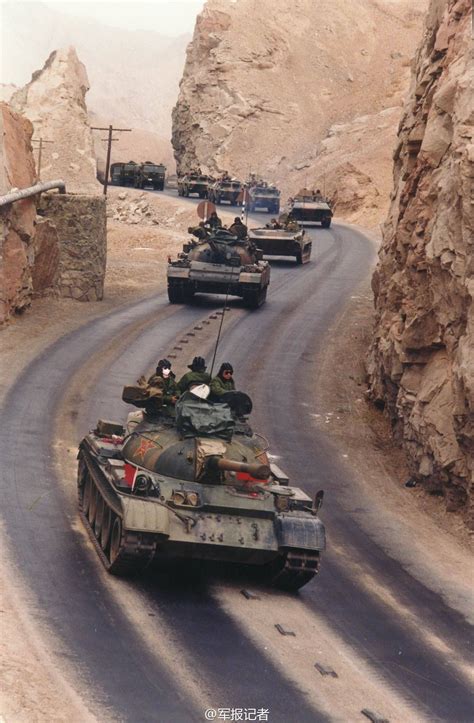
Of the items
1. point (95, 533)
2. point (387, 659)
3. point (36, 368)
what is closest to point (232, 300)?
point (36, 368)

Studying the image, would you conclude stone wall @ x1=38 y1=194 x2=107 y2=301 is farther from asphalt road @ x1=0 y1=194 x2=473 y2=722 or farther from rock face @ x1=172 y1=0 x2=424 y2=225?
rock face @ x1=172 y1=0 x2=424 y2=225

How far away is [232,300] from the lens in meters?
36.1

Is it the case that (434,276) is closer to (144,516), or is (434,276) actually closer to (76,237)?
(144,516)

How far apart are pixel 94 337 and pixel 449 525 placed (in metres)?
13.4

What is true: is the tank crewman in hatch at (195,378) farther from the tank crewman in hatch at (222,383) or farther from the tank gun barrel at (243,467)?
the tank gun barrel at (243,467)

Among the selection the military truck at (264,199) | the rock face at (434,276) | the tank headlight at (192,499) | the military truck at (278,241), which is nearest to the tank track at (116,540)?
the tank headlight at (192,499)

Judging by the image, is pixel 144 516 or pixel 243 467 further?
pixel 243 467

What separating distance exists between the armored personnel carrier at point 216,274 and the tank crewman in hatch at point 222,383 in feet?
57.0

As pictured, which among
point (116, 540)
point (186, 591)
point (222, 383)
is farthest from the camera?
point (222, 383)

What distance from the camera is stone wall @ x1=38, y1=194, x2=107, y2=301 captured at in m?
34.9

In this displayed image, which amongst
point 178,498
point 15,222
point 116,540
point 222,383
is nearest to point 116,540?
point 116,540

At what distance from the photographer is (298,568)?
14.4 metres

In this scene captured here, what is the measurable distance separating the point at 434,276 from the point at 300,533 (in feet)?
25.6

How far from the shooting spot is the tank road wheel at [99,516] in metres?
15.5
